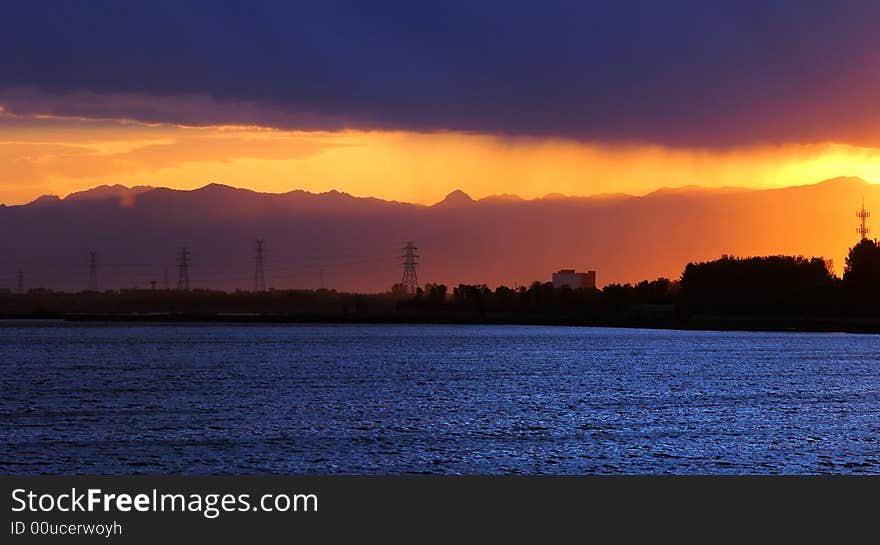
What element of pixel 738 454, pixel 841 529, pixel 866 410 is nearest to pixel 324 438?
pixel 738 454

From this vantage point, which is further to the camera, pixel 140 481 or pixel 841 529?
pixel 140 481

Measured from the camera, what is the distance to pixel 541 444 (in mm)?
56094

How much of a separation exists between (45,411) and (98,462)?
2409 cm

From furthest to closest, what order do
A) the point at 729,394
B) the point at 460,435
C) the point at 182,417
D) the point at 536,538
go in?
the point at 729,394 → the point at 182,417 → the point at 460,435 → the point at 536,538

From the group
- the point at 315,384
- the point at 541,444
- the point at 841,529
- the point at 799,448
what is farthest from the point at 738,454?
the point at 315,384

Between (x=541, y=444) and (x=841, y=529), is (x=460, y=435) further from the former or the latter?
(x=841, y=529)

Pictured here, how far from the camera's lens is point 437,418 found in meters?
68.9

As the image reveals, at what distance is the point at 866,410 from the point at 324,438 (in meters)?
36.3

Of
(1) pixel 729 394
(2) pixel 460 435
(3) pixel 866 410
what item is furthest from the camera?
(1) pixel 729 394

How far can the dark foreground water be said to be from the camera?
49.8 metres

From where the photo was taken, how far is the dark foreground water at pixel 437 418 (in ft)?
163

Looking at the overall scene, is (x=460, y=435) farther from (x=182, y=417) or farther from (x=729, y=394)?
(x=729, y=394)

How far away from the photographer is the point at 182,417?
6844 cm

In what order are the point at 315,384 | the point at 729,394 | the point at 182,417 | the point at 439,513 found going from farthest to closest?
the point at 315,384, the point at 729,394, the point at 182,417, the point at 439,513
